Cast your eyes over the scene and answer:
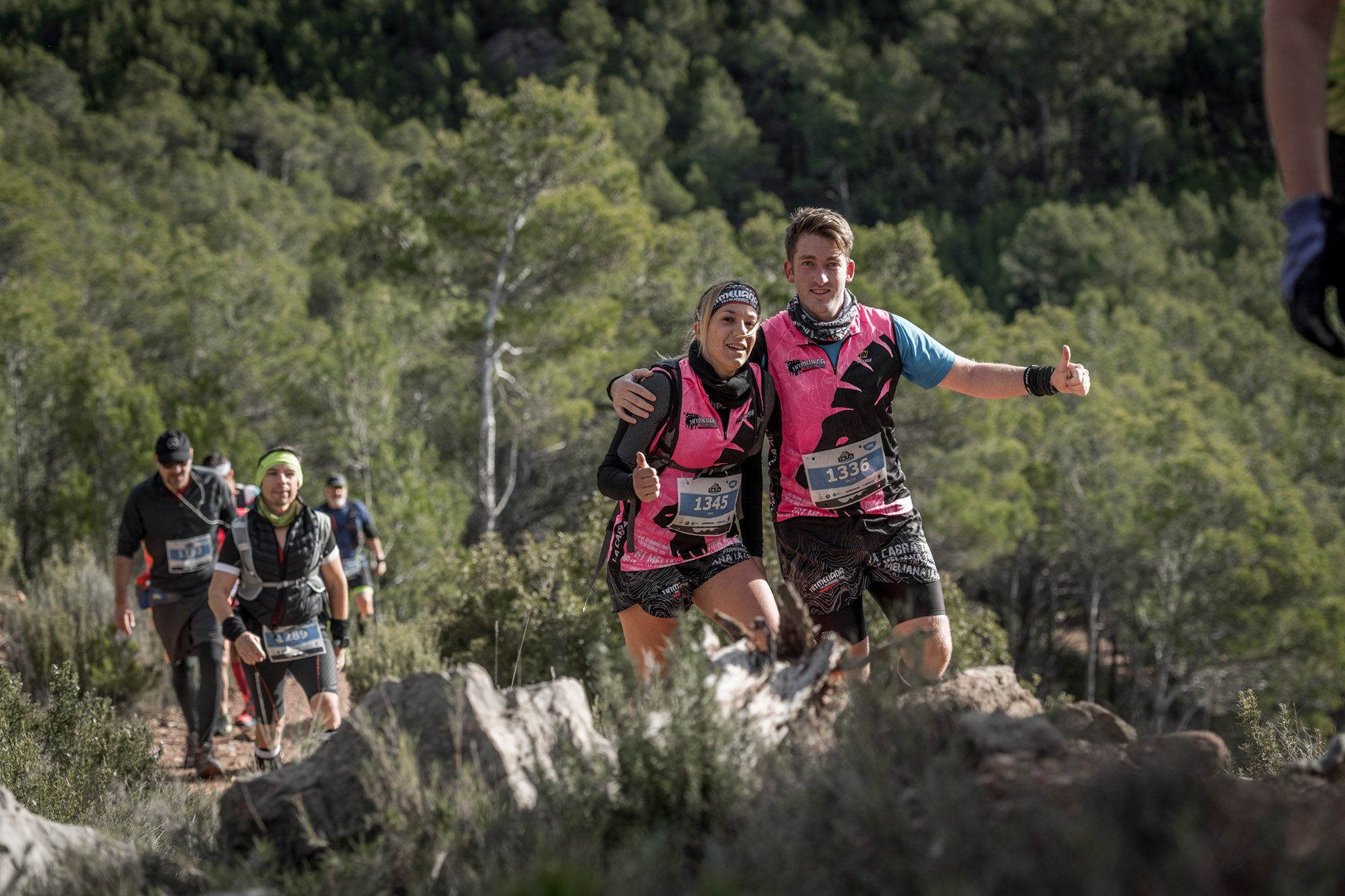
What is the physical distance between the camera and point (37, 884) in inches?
85.0

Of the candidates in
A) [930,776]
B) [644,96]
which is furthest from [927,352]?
[644,96]

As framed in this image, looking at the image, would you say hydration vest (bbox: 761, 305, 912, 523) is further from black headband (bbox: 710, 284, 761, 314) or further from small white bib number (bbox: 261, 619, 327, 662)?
small white bib number (bbox: 261, 619, 327, 662)

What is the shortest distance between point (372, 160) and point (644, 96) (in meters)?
20.0

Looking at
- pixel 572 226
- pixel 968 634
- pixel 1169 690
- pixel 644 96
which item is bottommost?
pixel 1169 690

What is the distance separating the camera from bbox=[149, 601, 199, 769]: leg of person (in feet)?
18.4

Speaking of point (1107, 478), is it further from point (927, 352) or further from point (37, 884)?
point (37, 884)

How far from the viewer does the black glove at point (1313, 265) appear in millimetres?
1720

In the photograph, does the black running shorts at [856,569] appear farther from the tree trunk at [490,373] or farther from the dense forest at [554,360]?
the tree trunk at [490,373]

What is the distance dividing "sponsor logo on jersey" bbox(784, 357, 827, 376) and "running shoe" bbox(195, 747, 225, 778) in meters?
4.01

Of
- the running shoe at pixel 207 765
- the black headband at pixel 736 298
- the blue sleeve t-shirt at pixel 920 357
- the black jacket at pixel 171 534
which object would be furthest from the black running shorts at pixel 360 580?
the blue sleeve t-shirt at pixel 920 357

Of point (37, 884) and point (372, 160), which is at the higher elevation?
point (372, 160)

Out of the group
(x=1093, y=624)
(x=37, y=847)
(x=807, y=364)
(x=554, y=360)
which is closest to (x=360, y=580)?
(x=807, y=364)

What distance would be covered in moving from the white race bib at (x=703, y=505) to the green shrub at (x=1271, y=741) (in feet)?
5.59

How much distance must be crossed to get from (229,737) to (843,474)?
5.08 m
